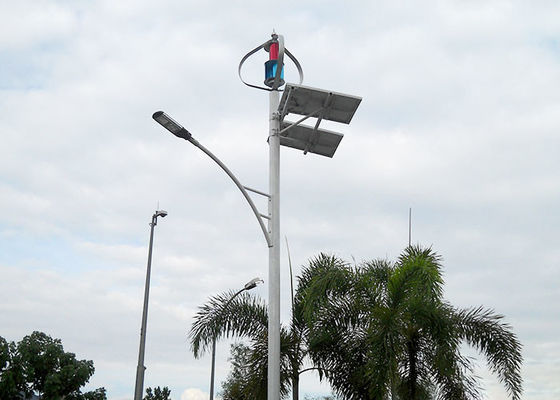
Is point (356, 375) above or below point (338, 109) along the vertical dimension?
below

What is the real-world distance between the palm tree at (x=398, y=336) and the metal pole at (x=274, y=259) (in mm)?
2966

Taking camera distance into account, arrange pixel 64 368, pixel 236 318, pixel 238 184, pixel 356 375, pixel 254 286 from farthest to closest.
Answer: pixel 64 368, pixel 254 286, pixel 236 318, pixel 356 375, pixel 238 184

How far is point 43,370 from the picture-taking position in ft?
145

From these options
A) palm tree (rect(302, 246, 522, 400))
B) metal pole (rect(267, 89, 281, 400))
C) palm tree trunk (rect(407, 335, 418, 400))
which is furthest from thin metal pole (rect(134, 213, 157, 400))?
metal pole (rect(267, 89, 281, 400))

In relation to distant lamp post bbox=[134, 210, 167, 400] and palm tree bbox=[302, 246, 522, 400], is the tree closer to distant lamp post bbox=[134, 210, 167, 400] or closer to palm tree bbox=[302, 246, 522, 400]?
distant lamp post bbox=[134, 210, 167, 400]

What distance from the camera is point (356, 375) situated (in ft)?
47.0

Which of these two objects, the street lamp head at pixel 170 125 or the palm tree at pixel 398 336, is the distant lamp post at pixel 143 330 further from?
the street lamp head at pixel 170 125

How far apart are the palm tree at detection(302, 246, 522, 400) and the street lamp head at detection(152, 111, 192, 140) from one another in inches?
199

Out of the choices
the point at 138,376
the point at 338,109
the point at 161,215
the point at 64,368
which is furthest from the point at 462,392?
the point at 64,368

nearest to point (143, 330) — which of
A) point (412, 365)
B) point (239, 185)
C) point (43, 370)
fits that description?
point (412, 365)

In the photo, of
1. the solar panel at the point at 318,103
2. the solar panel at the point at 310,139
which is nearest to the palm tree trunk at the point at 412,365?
the solar panel at the point at 310,139

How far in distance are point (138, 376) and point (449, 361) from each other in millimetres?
8123

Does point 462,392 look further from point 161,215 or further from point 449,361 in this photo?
point 161,215

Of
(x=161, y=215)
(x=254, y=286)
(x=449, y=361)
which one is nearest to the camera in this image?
(x=449, y=361)
